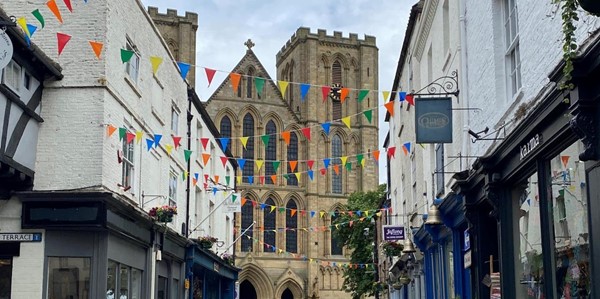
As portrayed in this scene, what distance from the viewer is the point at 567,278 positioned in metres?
8.15

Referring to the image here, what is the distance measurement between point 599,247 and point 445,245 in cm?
1030

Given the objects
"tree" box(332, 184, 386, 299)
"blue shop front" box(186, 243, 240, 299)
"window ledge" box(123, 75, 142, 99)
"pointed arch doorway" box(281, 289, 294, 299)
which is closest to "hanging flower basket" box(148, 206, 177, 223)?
"window ledge" box(123, 75, 142, 99)

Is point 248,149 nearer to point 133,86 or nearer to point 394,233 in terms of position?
point 394,233

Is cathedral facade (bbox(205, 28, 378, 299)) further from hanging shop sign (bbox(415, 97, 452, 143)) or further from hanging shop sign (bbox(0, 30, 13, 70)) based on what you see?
hanging shop sign (bbox(0, 30, 13, 70))

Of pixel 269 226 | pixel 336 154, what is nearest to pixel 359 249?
pixel 269 226

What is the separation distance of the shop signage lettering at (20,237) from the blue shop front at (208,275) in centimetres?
893

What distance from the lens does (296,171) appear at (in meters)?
61.7

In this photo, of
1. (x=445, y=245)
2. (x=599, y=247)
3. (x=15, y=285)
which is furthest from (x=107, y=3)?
(x=599, y=247)

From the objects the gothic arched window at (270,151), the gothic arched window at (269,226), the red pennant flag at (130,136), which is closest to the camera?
the red pennant flag at (130,136)

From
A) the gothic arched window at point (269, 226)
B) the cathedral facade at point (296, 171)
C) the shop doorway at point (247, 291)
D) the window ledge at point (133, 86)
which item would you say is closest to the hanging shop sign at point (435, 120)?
the window ledge at point (133, 86)

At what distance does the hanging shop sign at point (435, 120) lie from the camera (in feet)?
43.3

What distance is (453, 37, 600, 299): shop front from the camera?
6.73m

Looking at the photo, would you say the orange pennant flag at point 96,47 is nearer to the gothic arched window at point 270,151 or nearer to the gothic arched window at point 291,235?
the gothic arched window at point 270,151

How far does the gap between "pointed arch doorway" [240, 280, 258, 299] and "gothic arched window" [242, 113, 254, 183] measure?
7766 mm
